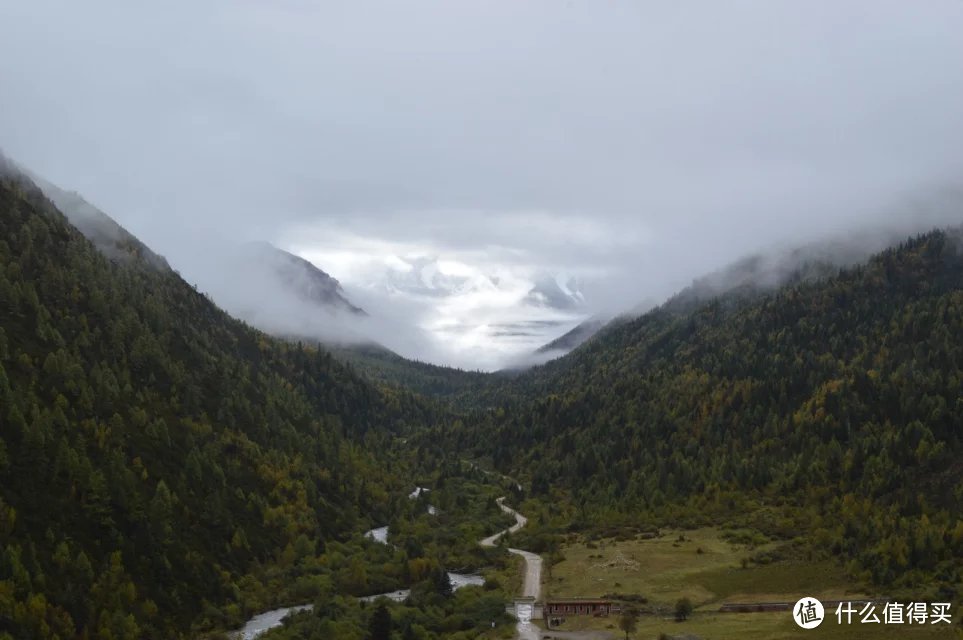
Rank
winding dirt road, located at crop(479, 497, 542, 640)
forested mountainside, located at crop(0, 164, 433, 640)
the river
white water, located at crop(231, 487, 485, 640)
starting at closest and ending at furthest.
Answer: forested mountainside, located at crop(0, 164, 433, 640), winding dirt road, located at crop(479, 497, 542, 640), the river, white water, located at crop(231, 487, 485, 640)

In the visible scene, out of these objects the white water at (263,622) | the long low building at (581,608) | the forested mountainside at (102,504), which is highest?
the forested mountainside at (102,504)

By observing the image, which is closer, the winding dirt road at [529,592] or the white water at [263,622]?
the winding dirt road at [529,592]

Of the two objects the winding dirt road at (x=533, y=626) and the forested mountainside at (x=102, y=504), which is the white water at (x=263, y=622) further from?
the winding dirt road at (x=533, y=626)

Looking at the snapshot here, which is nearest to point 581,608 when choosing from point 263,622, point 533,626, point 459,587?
point 533,626

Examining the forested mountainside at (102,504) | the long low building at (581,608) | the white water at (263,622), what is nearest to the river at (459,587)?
the white water at (263,622)

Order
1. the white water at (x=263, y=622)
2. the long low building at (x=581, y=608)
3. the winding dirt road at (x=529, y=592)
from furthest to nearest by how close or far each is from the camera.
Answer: the white water at (x=263, y=622) < the long low building at (x=581, y=608) < the winding dirt road at (x=529, y=592)

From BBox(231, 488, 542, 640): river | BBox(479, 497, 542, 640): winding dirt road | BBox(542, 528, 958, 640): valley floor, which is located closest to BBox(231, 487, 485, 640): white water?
BBox(231, 488, 542, 640): river

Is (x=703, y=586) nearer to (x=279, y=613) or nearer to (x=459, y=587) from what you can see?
(x=459, y=587)

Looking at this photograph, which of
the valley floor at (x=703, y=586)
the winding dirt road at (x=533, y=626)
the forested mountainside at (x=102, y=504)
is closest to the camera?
the valley floor at (x=703, y=586)

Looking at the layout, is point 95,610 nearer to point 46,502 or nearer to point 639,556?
point 46,502

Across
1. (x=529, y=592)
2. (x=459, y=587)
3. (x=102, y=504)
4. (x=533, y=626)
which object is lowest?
(x=459, y=587)

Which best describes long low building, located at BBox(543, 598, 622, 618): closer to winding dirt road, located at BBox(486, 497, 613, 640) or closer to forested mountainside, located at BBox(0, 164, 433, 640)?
winding dirt road, located at BBox(486, 497, 613, 640)

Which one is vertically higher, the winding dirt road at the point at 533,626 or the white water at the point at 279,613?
the winding dirt road at the point at 533,626

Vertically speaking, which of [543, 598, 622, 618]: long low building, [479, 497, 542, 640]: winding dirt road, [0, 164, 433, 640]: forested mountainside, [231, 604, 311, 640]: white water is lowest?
[231, 604, 311, 640]: white water
